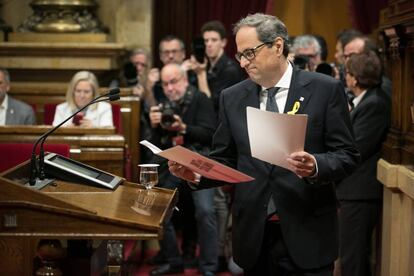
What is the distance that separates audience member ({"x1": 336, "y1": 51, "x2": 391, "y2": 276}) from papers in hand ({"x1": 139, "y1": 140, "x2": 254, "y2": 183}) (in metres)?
2.09

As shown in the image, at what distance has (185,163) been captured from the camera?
122 inches

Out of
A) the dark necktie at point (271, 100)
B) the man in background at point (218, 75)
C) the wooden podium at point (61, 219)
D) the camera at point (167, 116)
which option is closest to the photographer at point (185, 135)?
the camera at point (167, 116)

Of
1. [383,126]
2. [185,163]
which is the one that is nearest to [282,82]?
[185,163]

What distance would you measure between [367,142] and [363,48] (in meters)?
0.86

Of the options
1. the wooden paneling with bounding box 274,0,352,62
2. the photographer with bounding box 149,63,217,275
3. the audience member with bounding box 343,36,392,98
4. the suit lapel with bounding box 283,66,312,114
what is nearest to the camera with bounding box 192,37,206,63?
the photographer with bounding box 149,63,217,275

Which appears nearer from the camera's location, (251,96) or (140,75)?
(251,96)

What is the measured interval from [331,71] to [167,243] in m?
1.67

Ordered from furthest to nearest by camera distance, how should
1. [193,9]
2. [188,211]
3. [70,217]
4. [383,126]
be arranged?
[193,9], [188,211], [383,126], [70,217]

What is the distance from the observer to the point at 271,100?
3.32m

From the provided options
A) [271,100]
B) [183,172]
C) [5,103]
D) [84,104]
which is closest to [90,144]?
[84,104]

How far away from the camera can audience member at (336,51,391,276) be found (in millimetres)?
5074

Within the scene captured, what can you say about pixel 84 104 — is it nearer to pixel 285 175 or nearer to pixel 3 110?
pixel 3 110

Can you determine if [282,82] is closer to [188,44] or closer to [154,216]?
[154,216]

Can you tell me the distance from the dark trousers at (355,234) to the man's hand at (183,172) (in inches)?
77.1
